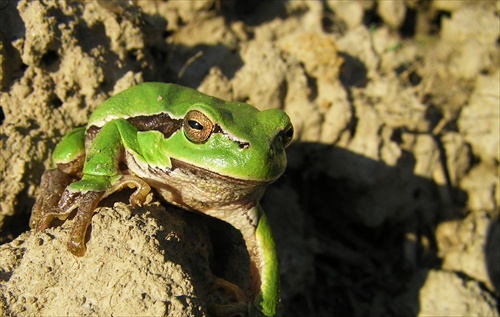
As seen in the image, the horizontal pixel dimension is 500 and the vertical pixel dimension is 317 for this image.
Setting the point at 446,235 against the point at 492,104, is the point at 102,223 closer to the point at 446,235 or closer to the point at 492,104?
the point at 446,235

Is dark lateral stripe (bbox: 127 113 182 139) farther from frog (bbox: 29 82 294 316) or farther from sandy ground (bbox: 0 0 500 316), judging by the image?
sandy ground (bbox: 0 0 500 316)

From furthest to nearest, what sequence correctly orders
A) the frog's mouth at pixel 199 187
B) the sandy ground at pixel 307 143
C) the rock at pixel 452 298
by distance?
the rock at pixel 452 298
the frog's mouth at pixel 199 187
the sandy ground at pixel 307 143

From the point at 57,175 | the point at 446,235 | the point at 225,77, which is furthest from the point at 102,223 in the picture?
the point at 446,235

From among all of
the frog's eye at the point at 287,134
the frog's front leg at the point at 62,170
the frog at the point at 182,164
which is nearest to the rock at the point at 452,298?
the frog at the point at 182,164

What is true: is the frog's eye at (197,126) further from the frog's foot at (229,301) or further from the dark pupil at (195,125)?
the frog's foot at (229,301)

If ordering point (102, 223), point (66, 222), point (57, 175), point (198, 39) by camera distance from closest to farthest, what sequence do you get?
point (102, 223)
point (66, 222)
point (57, 175)
point (198, 39)

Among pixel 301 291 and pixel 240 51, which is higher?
pixel 240 51

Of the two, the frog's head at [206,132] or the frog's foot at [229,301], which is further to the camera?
the frog's foot at [229,301]

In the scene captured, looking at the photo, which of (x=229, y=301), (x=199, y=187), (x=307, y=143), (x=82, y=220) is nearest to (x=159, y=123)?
(x=199, y=187)
